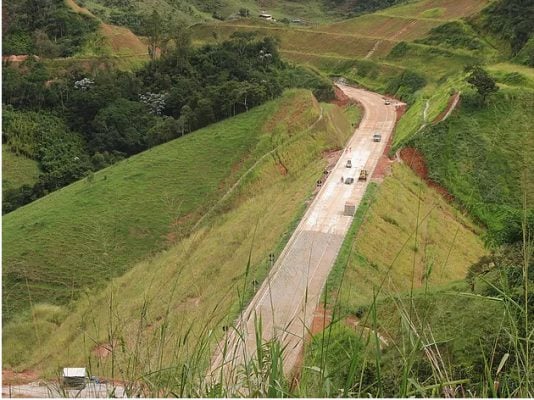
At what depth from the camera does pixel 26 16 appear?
58.6 m

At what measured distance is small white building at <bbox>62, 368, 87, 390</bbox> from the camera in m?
3.78

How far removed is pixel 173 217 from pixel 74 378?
65.4ft

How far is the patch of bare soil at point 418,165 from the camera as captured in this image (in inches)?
1129

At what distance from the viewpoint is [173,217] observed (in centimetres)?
2416

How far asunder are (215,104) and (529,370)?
37249mm

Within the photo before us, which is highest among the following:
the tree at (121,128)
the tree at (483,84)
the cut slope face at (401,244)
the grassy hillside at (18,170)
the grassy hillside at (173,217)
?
the tree at (483,84)

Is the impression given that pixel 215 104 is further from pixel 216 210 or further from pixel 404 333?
pixel 404 333

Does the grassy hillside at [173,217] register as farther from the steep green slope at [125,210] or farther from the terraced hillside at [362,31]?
the terraced hillside at [362,31]

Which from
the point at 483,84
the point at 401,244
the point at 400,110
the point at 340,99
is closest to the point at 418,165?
the point at 483,84

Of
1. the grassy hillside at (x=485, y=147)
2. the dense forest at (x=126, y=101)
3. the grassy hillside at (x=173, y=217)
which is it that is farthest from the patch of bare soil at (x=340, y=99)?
the grassy hillside at (x=485, y=147)

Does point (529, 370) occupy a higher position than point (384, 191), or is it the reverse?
point (529, 370)

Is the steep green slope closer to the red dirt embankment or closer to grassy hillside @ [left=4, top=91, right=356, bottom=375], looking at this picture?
grassy hillside @ [left=4, top=91, right=356, bottom=375]

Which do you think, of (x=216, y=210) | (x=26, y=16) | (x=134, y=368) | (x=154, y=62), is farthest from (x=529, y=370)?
(x=26, y=16)

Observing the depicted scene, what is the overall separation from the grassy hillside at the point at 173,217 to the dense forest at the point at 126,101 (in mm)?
2452
